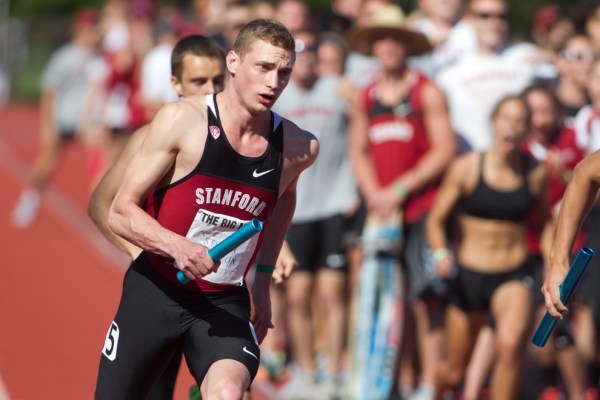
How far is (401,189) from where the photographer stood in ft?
27.5

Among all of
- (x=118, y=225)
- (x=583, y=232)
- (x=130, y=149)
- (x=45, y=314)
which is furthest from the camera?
(x=45, y=314)

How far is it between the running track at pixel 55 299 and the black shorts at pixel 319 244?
3.32 feet

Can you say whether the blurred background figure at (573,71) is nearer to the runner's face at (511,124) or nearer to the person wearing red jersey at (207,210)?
the runner's face at (511,124)

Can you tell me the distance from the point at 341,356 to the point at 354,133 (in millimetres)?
1687

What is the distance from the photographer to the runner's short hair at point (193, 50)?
238 inches

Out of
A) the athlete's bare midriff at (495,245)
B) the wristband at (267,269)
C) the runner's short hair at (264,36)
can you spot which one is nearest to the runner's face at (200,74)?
the runner's short hair at (264,36)

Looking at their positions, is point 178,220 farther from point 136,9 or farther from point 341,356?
point 136,9

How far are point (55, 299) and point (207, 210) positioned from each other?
689cm

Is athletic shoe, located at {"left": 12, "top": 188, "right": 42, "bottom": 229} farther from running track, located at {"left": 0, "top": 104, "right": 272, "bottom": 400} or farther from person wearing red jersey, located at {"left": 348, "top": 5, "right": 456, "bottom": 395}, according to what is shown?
person wearing red jersey, located at {"left": 348, "top": 5, "right": 456, "bottom": 395}

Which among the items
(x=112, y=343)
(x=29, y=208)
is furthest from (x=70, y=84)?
(x=112, y=343)

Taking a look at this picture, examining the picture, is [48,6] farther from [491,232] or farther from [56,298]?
[491,232]

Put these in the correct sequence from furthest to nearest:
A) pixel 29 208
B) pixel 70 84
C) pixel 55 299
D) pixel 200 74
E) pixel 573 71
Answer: pixel 70 84
pixel 29 208
pixel 55 299
pixel 573 71
pixel 200 74

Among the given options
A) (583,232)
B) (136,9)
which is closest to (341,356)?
(583,232)

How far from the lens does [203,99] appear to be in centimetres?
523
